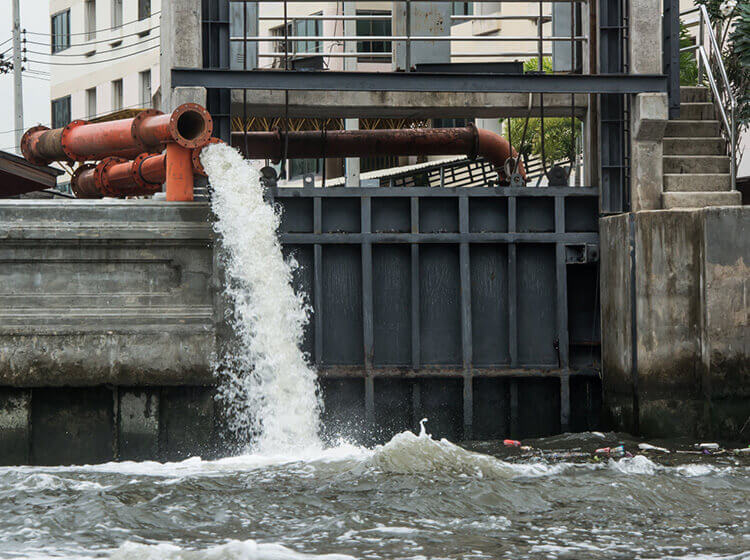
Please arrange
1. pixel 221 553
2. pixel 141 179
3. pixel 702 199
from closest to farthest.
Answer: pixel 221 553 → pixel 702 199 → pixel 141 179

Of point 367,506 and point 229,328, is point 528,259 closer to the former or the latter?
point 229,328

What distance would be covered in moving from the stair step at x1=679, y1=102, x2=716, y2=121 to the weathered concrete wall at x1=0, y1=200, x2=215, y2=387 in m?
6.90

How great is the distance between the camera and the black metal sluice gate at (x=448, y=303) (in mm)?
14766

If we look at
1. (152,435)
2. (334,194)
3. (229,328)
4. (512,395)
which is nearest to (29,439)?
(152,435)

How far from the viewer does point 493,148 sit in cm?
Result: 2081

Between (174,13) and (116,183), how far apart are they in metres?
3.92

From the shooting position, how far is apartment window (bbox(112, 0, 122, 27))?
166ft

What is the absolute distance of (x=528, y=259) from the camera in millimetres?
15031

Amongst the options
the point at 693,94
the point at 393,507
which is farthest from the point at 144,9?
the point at 393,507

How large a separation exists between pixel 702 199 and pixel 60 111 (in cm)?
4543

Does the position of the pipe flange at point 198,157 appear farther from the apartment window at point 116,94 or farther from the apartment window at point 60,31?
the apartment window at point 60,31

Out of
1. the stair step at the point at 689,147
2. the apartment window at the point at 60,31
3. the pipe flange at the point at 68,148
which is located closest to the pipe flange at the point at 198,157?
the pipe flange at the point at 68,148

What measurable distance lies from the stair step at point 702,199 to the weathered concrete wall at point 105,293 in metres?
5.94

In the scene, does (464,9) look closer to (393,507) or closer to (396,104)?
(396,104)
